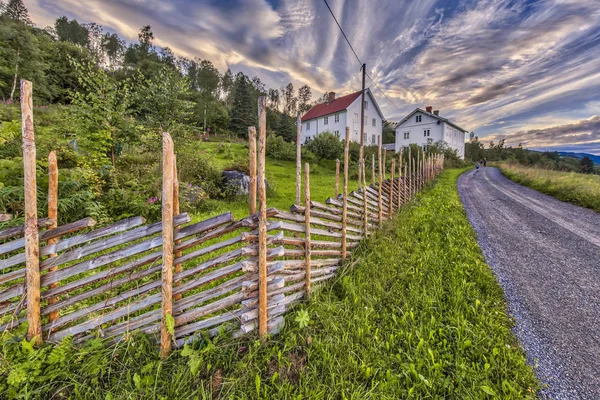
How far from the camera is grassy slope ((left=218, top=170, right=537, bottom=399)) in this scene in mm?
1975

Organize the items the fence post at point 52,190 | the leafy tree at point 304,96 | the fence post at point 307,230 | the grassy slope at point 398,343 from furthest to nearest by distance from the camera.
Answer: the leafy tree at point 304,96 < the fence post at point 307,230 < the grassy slope at point 398,343 < the fence post at point 52,190

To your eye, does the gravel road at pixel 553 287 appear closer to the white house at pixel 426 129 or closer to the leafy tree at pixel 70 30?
the white house at pixel 426 129

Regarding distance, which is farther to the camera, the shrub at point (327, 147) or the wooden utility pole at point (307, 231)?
the shrub at point (327, 147)

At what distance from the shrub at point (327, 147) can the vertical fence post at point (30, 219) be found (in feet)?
62.9

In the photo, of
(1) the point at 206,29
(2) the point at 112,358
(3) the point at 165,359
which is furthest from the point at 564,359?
(1) the point at 206,29

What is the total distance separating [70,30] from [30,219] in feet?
206

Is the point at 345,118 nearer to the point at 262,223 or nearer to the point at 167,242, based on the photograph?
the point at 262,223

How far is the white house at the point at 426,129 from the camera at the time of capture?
33938 millimetres

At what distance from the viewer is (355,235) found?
4.47 meters

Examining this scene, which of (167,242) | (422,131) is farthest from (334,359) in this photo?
(422,131)

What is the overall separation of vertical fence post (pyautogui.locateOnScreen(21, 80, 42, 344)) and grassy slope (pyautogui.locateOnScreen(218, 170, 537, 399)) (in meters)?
1.71

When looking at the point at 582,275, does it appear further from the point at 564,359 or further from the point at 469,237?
the point at 564,359

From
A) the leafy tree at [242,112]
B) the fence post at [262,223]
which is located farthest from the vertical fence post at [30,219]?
the leafy tree at [242,112]

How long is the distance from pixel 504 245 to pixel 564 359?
134 inches
